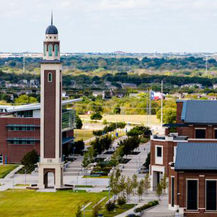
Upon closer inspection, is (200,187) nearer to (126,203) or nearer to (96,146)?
(126,203)

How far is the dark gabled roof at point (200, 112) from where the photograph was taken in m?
100

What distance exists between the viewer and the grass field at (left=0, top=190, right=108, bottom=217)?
8906 cm

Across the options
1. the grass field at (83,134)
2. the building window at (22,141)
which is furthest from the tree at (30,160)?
the grass field at (83,134)

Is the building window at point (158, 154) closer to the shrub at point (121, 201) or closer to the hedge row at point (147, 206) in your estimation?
the hedge row at point (147, 206)

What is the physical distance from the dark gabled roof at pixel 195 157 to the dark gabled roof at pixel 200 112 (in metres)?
14.2

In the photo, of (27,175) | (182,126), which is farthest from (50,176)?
(182,126)

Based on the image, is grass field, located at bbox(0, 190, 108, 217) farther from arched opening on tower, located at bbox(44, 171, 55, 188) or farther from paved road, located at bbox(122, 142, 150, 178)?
paved road, located at bbox(122, 142, 150, 178)

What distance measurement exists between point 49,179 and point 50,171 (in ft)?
20.5

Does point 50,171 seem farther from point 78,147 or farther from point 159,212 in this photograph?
point 78,147

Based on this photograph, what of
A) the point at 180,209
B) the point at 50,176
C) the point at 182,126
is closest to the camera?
the point at 180,209

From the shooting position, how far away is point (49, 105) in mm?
106812

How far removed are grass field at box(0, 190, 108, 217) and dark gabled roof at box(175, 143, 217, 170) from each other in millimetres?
8779

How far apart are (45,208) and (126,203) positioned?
22.8 feet
